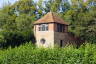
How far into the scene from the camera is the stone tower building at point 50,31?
41.8 metres

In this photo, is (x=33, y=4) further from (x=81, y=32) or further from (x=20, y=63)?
(x=20, y=63)

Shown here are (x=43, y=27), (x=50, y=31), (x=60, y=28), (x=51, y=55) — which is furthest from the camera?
(x=60, y=28)

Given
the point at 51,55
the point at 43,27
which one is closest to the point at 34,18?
the point at 43,27

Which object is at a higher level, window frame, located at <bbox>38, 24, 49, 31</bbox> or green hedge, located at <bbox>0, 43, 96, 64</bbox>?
green hedge, located at <bbox>0, 43, 96, 64</bbox>

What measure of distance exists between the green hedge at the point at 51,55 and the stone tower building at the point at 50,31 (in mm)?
26410

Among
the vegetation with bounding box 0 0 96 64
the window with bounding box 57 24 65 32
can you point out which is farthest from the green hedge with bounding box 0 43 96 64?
the window with bounding box 57 24 65 32

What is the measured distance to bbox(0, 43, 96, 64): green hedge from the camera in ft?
40.3

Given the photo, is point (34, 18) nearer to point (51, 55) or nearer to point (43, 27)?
point (43, 27)

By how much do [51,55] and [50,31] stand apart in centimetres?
2892

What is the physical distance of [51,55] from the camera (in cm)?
1323

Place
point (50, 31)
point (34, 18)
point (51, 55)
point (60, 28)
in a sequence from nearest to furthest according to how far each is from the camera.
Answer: point (51, 55) → point (50, 31) → point (60, 28) → point (34, 18)

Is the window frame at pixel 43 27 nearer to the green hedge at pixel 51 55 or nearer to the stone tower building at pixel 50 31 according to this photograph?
the stone tower building at pixel 50 31

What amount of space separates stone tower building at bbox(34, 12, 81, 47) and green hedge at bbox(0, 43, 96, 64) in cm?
2641

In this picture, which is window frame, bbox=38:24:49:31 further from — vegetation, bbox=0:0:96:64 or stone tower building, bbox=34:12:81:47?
vegetation, bbox=0:0:96:64
